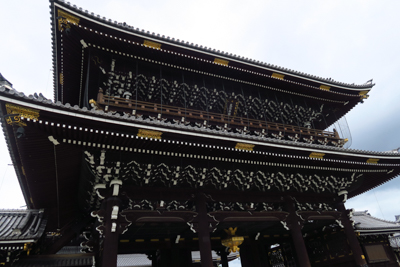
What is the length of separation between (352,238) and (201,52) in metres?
11.7

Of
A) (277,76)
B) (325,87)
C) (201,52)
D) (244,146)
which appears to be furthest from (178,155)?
(325,87)

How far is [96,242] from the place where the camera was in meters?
10.6

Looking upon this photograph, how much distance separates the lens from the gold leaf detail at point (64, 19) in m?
9.68

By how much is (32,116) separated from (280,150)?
28.0ft

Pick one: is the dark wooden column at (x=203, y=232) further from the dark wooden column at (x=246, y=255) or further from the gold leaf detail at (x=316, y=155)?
the dark wooden column at (x=246, y=255)

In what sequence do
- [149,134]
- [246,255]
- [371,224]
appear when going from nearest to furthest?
[149,134] < [246,255] < [371,224]

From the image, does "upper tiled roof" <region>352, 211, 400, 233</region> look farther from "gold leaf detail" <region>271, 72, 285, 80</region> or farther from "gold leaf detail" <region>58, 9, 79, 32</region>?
"gold leaf detail" <region>58, 9, 79, 32</region>

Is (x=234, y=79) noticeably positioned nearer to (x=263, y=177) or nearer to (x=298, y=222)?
(x=263, y=177)

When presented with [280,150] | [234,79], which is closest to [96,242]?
[280,150]

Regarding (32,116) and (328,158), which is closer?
(32,116)

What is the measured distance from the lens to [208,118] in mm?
12242

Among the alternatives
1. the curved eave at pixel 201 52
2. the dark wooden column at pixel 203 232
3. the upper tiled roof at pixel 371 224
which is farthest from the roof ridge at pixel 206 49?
the upper tiled roof at pixel 371 224

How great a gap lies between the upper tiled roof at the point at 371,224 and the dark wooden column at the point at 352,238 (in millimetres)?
2215

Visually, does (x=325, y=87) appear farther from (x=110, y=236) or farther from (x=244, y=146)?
(x=110, y=236)
